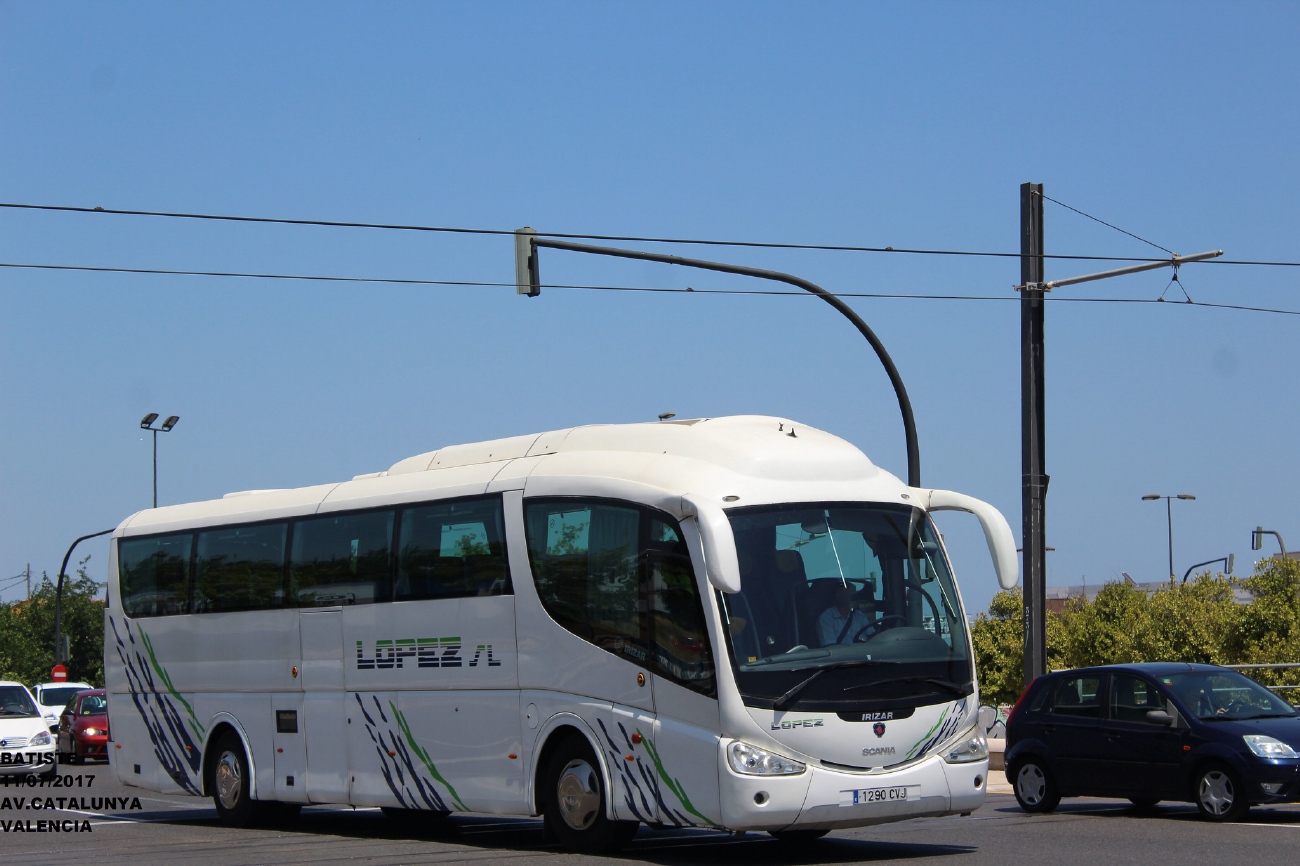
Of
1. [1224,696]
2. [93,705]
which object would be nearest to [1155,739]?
[1224,696]

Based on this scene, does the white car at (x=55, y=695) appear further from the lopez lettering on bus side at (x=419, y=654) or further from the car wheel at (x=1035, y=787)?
the car wheel at (x=1035, y=787)

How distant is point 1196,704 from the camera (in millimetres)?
15531

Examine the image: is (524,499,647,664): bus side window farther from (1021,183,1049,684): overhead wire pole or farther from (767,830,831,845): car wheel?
(1021,183,1049,684): overhead wire pole

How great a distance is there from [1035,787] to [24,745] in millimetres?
14507

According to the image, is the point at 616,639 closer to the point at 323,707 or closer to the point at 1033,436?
the point at 323,707

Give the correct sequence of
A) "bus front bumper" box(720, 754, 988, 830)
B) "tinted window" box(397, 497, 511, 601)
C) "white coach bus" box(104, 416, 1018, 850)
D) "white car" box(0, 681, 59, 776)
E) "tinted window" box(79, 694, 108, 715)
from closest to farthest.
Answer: "bus front bumper" box(720, 754, 988, 830) < "white coach bus" box(104, 416, 1018, 850) < "tinted window" box(397, 497, 511, 601) < "white car" box(0, 681, 59, 776) < "tinted window" box(79, 694, 108, 715)

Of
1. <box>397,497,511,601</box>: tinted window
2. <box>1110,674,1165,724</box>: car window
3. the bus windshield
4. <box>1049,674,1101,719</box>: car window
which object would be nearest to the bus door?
<box>397,497,511,601</box>: tinted window

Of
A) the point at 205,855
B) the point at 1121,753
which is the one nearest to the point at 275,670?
the point at 205,855

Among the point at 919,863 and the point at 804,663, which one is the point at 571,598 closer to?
the point at 804,663

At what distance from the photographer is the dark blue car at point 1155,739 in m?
14.7

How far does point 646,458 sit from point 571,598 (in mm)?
1277

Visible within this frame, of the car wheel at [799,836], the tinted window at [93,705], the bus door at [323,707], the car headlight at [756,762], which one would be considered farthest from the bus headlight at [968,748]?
the tinted window at [93,705]

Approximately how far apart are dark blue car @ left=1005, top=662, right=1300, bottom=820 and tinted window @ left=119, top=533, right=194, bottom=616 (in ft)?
29.6

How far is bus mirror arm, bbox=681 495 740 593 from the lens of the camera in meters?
11.0
